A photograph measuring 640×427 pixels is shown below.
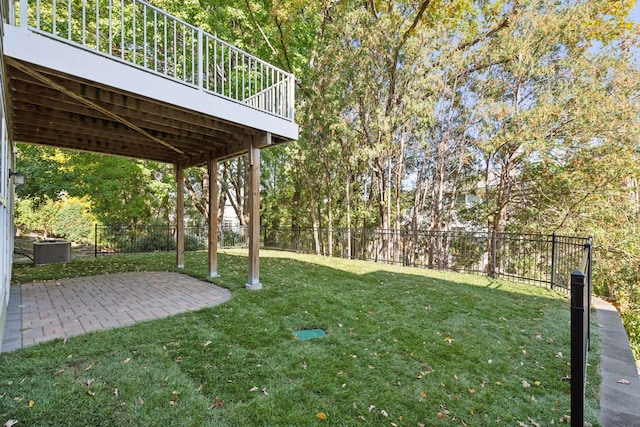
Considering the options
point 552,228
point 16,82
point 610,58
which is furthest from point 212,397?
point 610,58

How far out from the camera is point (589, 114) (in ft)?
26.5

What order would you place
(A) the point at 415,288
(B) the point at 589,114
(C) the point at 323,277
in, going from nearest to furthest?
(A) the point at 415,288
(C) the point at 323,277
(B) the point at 589,114

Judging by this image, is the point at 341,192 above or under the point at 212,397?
above

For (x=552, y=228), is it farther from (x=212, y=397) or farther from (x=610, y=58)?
(x=212, y=397)

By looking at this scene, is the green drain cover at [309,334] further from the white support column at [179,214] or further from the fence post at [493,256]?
the fence post at [493,256]

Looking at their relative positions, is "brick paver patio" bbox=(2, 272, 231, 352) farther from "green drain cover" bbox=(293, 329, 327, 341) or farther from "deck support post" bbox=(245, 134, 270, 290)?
"green drain cover" bbox=(293, 329, 327, 341)

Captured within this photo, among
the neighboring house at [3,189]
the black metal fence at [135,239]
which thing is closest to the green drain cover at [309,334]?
the neighboring house at [3,189]

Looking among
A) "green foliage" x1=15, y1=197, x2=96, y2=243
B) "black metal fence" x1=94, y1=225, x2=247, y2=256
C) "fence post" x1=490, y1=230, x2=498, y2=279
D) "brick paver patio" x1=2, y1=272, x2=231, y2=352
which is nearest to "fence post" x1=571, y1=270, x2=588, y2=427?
"brick paver patio" x1=2, y1=272, x2=231, y2=352

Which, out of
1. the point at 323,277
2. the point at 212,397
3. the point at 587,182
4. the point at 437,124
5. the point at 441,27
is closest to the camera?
the point at 212,397

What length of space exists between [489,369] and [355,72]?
9367mm

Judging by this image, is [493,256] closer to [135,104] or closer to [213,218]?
[213,218]

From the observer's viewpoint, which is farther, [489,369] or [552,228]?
[552,228]

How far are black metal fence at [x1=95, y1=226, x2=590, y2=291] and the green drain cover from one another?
5.65 metres

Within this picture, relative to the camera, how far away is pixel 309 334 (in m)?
3.70
